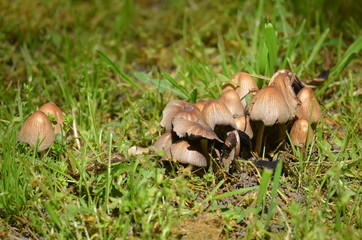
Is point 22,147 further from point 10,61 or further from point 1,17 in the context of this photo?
point 1,17

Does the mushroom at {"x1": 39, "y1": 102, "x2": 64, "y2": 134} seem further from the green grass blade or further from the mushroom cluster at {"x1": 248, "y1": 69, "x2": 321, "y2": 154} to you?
the green grass blade

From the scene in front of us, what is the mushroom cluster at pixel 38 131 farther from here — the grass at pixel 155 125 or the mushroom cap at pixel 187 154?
the mushroom cap at pixel 187 154

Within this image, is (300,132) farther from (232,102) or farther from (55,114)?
(55,114)

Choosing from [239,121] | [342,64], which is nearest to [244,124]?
Result: [239,121]

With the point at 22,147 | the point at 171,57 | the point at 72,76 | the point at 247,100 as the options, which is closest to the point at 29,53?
the point at 72,76

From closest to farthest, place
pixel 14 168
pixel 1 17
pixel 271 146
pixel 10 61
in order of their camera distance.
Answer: pixel 14 168, pixel 271 146, pixel 10 61, pixel 1 17

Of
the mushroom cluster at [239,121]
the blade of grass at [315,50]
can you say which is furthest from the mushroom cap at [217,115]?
the blade of grass at [315,50]
